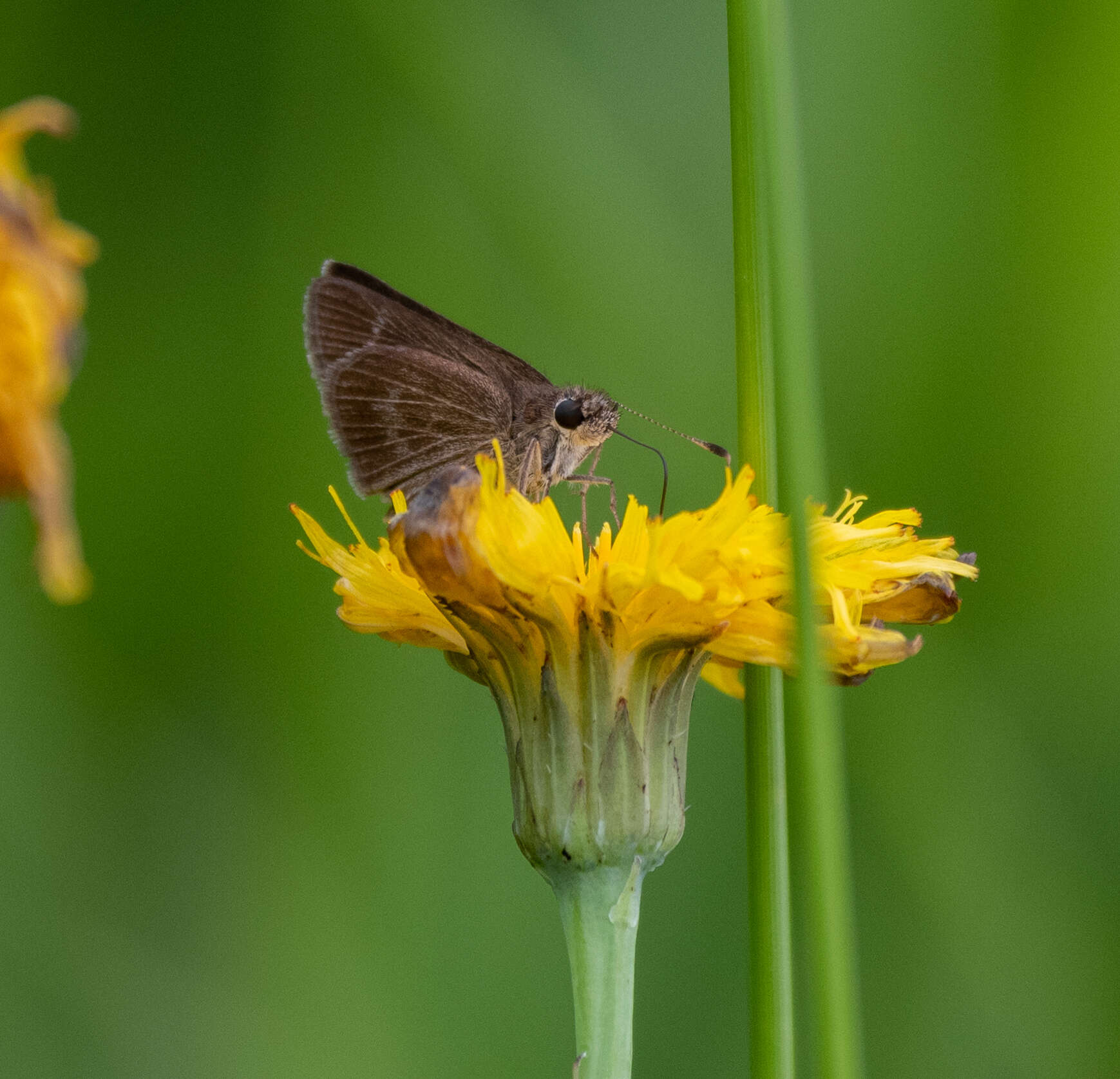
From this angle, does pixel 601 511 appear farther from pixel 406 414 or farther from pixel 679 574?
pixel 679 574

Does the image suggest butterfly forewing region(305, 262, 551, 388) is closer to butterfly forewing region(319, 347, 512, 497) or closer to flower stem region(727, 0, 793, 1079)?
butterfly forewing region(319, 347, 512, 497)

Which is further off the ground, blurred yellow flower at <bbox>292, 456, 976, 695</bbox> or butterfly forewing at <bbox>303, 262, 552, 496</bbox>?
butterfly forewing at <bbox>303, 262, 552, 496</bbox>

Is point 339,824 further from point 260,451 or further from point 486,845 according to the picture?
point 260,451

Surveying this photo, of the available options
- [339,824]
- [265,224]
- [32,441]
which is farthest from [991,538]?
[32,441]

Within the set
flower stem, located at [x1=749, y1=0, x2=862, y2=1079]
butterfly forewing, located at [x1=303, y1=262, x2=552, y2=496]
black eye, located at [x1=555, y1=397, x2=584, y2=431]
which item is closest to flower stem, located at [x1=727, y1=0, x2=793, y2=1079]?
flower stem, located at [x1=749, y1=0, x2=862, y2=1079]

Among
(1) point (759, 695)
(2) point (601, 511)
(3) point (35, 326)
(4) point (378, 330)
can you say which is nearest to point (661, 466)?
(2) point (601, 511)

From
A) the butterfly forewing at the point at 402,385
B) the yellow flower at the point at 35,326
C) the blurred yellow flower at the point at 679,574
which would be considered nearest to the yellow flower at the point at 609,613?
the blurred yellow flower at the point at 679,574

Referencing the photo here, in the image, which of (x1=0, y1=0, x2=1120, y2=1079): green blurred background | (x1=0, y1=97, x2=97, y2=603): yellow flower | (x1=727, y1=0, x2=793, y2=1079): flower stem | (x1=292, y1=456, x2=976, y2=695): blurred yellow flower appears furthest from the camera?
(x1=0, y1=0, x2=1120, y2=1079): green blurred background

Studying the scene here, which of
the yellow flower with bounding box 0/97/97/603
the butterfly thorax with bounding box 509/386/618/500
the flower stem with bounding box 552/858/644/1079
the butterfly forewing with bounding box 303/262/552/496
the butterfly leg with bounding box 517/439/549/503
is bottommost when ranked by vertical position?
the flower stem with bounding box 552/858/644/1079
